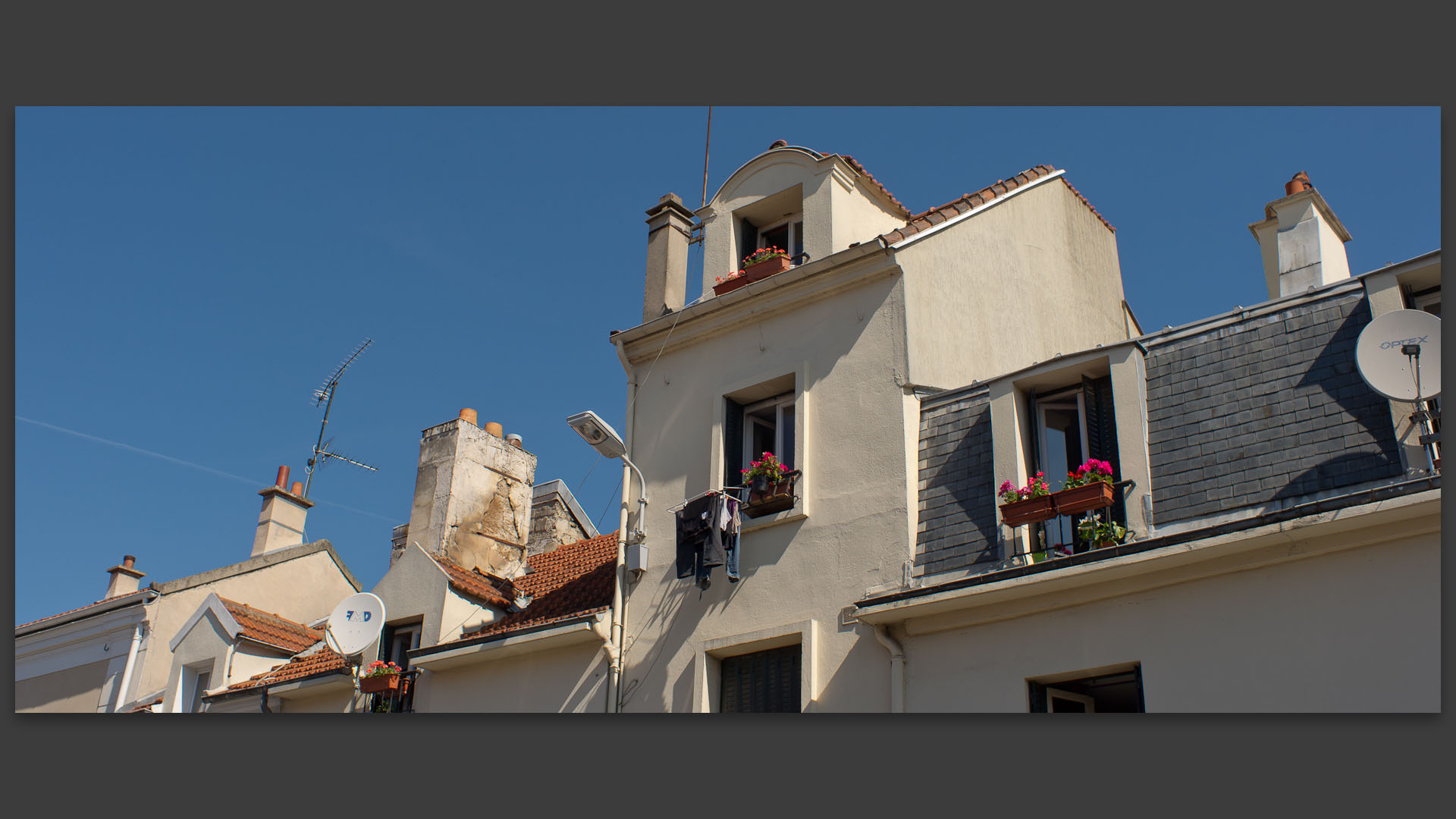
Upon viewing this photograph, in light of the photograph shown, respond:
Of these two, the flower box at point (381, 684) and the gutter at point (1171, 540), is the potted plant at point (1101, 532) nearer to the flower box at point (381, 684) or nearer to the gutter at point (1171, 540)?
the gutter at point (1171, 540)

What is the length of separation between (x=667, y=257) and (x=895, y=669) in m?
5.71

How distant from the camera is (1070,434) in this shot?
11.3 meters

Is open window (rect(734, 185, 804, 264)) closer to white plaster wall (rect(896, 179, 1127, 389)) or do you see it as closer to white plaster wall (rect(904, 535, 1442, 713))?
white plaster wall (rect(896, 179, 1127, 389))

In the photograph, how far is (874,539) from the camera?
37.8 feet

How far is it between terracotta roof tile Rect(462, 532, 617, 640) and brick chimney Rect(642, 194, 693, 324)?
9.01 ft

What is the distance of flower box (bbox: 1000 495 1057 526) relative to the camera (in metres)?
10.5

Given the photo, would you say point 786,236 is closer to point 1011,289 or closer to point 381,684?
point 1011,289

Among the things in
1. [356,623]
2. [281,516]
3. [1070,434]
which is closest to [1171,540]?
[1070,434]

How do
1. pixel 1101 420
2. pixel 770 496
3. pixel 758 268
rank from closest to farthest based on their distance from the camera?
pixel 1101 420
pixel 770 496
pixel 758 268

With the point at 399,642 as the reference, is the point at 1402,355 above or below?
above

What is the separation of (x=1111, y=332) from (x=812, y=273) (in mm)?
5026

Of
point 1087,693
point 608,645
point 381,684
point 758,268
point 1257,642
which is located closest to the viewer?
point 1257,642

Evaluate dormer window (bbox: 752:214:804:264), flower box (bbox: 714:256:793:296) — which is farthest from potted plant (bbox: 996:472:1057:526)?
dormer window (bbox: 752:214:804:264)

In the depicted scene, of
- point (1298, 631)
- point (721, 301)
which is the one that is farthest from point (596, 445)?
point (1298, 631)
